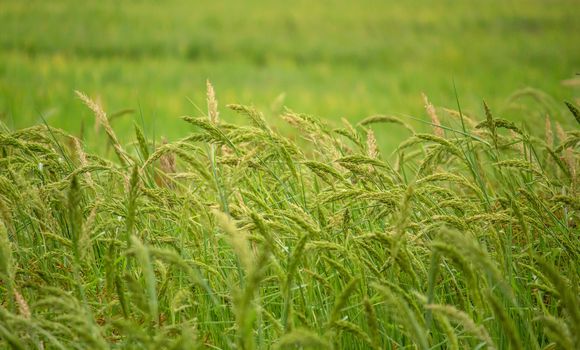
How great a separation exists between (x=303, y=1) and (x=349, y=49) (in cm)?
916

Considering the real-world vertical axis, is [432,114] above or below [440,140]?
above

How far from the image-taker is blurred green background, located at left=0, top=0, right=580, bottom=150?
9359 mm

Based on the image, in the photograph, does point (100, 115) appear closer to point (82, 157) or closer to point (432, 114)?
point (82, 157)

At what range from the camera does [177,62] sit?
13789 millimetres

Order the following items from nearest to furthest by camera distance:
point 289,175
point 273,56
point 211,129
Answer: point 211,129 → point 289,175 → point 273,56

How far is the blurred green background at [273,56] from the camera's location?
9.36m

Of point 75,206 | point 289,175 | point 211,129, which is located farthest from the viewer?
point 289,175

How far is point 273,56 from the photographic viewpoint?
15.5 metres

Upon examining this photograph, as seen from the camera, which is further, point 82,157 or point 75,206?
point 82,157

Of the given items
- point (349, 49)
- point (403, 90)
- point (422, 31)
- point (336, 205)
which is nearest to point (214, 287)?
point (336, 205)

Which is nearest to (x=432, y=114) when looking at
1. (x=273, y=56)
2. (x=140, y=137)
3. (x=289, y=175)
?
(x=289, y=175)

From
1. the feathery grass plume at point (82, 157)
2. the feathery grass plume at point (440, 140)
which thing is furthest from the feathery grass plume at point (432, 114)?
the feathery grass plume at point (82, 157)

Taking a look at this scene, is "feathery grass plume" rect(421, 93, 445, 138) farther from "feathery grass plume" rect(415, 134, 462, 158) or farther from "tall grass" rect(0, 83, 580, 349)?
"feathery grass plume" rect(415, 134, 462, 158)

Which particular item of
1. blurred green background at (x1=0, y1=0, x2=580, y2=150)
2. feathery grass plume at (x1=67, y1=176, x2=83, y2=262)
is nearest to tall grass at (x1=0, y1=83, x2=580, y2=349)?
feathery grass plume at (x1=67, y1=176, x2=83, y2=262)
